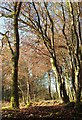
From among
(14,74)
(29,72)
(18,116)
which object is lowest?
(18,116)

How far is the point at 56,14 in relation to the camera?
25719mm

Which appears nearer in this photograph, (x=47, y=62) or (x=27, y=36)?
(x=27, y=36)

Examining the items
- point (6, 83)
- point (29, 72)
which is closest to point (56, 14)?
point (29, 72)

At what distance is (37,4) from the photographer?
915 inches

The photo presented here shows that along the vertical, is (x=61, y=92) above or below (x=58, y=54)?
below

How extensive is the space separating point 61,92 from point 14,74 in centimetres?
678

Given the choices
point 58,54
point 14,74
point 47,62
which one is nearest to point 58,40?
point 58,54

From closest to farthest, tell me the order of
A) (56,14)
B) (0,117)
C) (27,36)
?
(0,117) < (56,14) < (27,36)

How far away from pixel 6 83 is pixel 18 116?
38567 millimetres

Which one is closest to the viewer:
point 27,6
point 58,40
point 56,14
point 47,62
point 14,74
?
point 14,74

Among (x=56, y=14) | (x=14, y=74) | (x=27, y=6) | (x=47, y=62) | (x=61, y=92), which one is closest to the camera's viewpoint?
(x=14, y=74)

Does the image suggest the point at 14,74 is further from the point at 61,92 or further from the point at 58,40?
the point at 58,40

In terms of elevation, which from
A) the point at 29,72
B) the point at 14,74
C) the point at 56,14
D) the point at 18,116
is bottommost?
the point at 18,116

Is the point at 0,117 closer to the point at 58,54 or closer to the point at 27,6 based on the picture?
the point at 27,6
